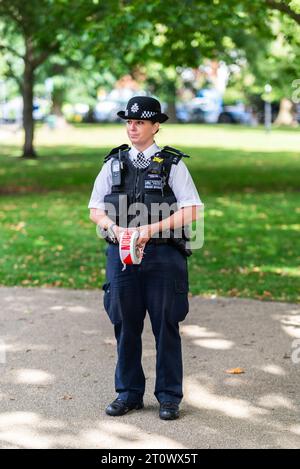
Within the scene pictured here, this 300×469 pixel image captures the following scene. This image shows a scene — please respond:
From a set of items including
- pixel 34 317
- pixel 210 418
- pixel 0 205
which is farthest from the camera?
pixel 0 205

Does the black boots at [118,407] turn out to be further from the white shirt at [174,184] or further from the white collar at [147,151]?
the white collar at [147,151]

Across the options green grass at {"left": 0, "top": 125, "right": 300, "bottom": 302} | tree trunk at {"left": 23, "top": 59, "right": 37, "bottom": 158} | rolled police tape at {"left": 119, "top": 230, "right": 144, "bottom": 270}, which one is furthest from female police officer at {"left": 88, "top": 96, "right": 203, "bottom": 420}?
tree trunk at {"left": 23, "top": 59, "right": 37, "bottom": 158}

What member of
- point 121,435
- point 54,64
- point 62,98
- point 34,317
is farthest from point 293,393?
point 62,98

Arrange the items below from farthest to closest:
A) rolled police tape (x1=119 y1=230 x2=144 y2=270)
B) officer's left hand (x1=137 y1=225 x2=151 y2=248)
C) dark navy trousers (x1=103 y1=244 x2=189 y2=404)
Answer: dark navy trousers (x1=103 y1=244 x2=189 y2=404), officer's left hand (x1=137 y1=225 x2=151 y2=248), rolled police tape (x1=119 y1=230 x2=144 y2=270)

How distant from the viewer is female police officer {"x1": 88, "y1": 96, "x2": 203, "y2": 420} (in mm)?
5789

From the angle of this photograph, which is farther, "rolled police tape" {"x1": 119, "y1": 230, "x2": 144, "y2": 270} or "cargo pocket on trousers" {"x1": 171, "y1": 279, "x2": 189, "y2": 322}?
"cargo pocket on trousers" {"x1": 171, "y1": 279, "x2": 189, "y2": 322}

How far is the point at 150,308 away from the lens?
596 centimetres

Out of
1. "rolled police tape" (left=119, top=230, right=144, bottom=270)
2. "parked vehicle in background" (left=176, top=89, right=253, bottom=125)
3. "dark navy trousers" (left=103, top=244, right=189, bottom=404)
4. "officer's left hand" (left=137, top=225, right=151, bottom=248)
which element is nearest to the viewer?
"rolled police tape" (left=119, top=230, right=144, bottom=270)

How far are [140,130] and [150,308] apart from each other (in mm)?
1113

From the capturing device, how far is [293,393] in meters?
6.47

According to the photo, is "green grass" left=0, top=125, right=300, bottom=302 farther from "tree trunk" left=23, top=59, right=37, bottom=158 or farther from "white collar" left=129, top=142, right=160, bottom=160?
"white collar" left=129, top=142, right=160, bottom=160

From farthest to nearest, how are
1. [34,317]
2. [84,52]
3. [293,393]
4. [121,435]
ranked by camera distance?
[84,52] < [34,317] < [293,393] < [121,435]

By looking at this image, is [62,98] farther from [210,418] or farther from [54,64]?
[210,418]
